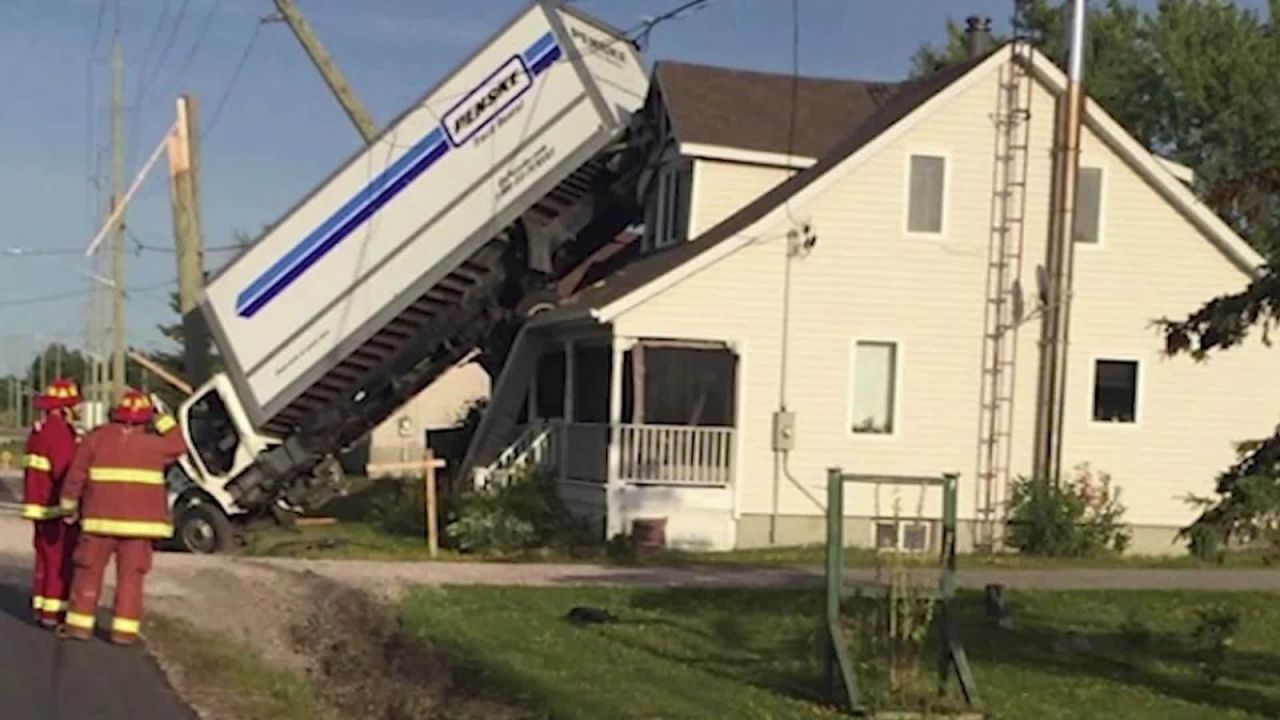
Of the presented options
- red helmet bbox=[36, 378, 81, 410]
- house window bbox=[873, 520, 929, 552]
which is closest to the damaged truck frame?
house window bbox=[873, 520, 929, 552]

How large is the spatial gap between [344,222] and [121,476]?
1099cm

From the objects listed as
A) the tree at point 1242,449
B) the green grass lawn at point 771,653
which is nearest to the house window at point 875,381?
the green grass lawn at point 771,653

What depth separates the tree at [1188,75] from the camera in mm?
47312

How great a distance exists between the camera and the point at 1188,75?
48.2m

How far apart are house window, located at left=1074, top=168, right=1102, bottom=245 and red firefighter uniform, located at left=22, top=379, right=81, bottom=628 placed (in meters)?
16.4

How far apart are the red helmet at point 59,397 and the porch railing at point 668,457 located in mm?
11051

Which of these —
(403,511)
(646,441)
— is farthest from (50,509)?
(403,511)

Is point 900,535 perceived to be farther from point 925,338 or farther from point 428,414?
point 428,414

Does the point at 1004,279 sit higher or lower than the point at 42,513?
higher

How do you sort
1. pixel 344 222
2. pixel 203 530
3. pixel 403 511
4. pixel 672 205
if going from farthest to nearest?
1. pixel 672 205
2. pixel 403 511
3. pixel 203 530
4. pixel 344 222

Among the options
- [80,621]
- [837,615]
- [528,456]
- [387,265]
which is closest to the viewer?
[837,615]

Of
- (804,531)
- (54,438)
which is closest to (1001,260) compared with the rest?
(804,531)

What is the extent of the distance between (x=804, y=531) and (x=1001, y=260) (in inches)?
193

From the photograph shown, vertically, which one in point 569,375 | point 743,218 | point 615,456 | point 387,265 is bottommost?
point 615,456
